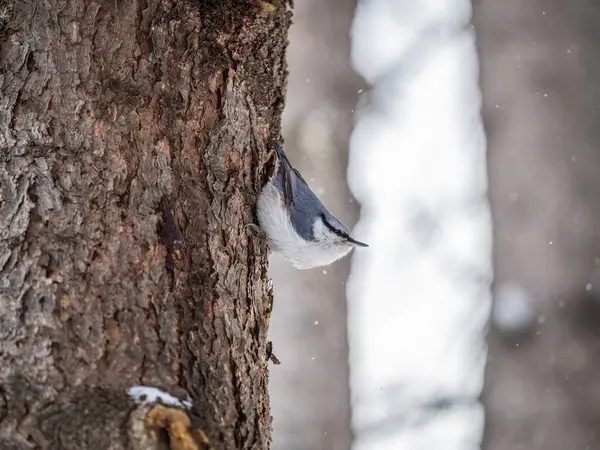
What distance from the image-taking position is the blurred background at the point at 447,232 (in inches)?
127

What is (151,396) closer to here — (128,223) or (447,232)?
(128,223)

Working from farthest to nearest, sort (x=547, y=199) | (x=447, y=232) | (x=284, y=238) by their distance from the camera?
1. (x=447, y=232)
2. (x=547, y=199)
3. (x=284, y=238)

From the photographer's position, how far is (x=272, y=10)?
160cm

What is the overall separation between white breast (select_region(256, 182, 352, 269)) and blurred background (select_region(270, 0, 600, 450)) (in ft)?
4.27

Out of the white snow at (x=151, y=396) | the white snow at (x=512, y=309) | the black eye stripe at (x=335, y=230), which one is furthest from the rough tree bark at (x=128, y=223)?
the white snow at (x=512, y=309)

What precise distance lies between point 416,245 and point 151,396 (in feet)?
9.22

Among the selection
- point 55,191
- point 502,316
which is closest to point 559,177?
point 502,316

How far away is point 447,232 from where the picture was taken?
3.82 m

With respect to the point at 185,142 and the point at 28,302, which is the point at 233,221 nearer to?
the point at 185,142

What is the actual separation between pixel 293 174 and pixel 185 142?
19.2 inches

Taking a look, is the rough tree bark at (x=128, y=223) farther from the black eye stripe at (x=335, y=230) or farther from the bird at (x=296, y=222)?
the black eye stripe at (x=335, y=230)

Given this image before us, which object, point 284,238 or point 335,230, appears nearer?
point 284,238

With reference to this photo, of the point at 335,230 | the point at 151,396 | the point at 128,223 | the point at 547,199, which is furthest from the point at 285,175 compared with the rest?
the point at 547,199

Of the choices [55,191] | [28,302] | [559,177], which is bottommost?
[28,302]
